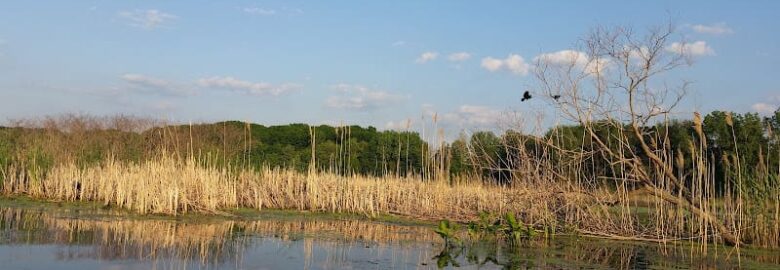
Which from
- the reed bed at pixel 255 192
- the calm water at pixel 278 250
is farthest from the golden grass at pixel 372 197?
the calm water at pixel 278 250

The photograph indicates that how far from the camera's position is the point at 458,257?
852 centimetres

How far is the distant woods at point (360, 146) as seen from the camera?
1241cm

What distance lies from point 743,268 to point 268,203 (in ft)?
29.6

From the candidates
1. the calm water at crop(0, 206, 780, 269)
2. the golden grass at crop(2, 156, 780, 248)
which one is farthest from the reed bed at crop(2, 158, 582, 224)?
the calm water at crop(0, 206, 780, 269)

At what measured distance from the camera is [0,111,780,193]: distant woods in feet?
40.7

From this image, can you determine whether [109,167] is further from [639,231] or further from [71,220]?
[639,231]

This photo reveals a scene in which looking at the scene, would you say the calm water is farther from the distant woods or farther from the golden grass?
the distant woods

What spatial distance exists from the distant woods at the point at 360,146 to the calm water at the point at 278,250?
1709mm

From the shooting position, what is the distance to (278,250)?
28.1 feet

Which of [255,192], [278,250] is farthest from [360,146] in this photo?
[278,250]

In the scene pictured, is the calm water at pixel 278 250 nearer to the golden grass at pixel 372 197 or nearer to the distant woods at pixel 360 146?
the golden grass at pixel 372 197

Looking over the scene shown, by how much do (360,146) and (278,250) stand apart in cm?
2055

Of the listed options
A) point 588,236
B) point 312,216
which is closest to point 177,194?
point 312,216

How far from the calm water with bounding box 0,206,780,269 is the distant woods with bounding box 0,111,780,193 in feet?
5.61
